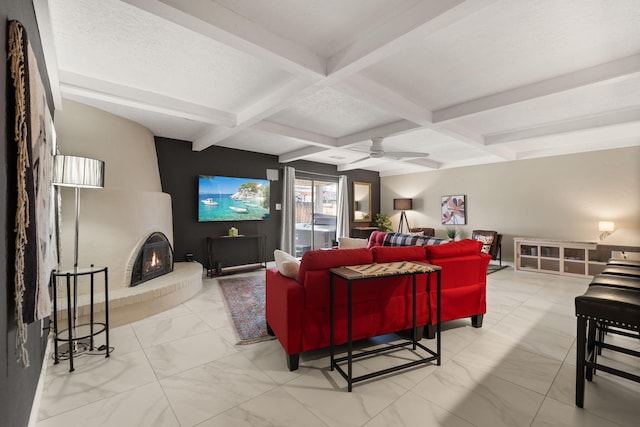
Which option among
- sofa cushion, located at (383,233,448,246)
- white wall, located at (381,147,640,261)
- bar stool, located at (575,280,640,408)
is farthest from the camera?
white wall, located at (381,147,640,261)

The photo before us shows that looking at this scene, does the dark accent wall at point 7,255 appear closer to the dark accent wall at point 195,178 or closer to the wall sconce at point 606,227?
the dark accent wall at point 195,178


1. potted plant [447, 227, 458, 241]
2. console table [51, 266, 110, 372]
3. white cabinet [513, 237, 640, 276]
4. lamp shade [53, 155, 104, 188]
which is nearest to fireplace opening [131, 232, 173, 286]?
console table [51, 266, 110, 372]

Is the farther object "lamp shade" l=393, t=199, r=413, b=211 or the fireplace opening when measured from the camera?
"lamp shade" l=393, t=199, r=413, b=211

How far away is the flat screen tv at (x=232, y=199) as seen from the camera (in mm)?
5434

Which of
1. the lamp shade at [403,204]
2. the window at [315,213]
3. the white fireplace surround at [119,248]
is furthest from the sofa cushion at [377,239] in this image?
the white fireplace surround at [119,248]

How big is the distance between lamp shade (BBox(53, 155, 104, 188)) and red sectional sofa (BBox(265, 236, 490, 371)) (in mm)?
1755

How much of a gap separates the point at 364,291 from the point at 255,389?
3.56 feet

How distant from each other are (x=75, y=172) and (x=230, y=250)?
373 centimetres

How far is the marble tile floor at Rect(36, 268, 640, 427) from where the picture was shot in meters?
1.71

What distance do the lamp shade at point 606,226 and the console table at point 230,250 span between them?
6.28m

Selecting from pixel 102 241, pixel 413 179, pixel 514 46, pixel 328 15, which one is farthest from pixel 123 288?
pixel 413 179

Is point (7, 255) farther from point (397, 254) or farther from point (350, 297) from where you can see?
point (397, 254)

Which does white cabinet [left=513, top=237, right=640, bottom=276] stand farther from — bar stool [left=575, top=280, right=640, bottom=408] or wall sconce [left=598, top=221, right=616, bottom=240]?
bar stool [left=575, top=280, right=640, bottom=408]

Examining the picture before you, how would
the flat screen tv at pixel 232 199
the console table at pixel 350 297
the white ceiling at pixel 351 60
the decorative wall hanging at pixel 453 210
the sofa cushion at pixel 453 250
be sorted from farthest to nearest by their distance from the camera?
the decorative wall hanging at pixel 453 210, the flat screen tv at pixel 232 199, the sofa cushion at pixel 453 250, the console table at pixel 350 297, the white ceiling at pixel 351 60
